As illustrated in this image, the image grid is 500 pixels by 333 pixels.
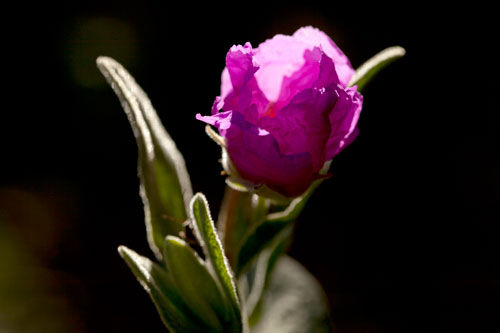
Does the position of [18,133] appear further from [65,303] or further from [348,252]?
[348,252]

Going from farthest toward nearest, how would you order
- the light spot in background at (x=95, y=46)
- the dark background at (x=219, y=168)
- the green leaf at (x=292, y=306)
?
the light spot in background at (x=95, y=46) → the dark background at (x=219, y=168) → the green leaf at (x=292, y=306)

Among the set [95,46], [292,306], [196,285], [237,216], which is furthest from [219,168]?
[196,285]

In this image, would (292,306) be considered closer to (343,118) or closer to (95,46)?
(343,118)

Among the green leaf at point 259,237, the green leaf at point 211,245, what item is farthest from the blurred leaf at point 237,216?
the green leaf at point 211,245

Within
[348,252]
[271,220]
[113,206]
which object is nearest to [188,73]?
[113,206]

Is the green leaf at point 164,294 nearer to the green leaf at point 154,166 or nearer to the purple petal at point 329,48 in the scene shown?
the green leaf at point 154,166
